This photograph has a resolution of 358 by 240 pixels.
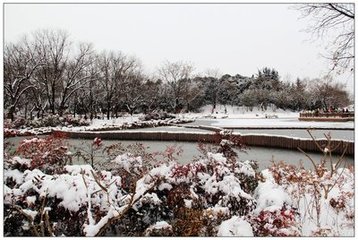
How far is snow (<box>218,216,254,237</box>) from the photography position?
15.9 ft

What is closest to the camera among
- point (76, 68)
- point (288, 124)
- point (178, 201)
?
point (178, 201)

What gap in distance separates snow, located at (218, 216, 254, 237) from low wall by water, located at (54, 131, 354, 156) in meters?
6.27

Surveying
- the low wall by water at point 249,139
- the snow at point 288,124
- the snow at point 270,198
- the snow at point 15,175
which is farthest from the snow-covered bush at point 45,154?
the snow at point 288,124

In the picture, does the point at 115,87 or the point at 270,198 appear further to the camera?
the point at 115,87

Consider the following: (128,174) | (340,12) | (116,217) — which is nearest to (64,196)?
(116,217)

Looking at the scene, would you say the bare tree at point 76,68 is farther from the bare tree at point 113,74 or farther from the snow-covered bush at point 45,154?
the snow-covered bush at point 45,154

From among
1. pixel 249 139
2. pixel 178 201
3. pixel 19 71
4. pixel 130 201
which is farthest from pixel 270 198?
pixel 19 71

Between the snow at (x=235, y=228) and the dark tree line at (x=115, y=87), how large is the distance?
1296 centimetres

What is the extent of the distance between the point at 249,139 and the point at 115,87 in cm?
2749

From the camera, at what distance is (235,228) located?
16.1 feet

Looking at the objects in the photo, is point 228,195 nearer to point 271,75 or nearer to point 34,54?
point 34,54

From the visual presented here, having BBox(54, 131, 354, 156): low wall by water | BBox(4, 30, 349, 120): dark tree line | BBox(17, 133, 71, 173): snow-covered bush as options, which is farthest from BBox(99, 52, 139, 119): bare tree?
BBox(17, 133, 71, 173): snow-covered bush

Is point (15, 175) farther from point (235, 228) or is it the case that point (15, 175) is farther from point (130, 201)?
point (235, 228)

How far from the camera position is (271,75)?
6569cm
